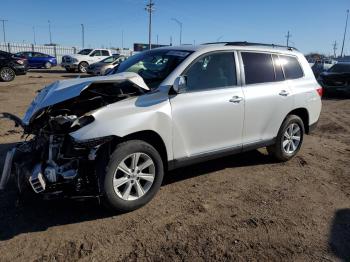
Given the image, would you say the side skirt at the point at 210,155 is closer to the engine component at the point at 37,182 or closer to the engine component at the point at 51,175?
the engine component at the point at 51,175

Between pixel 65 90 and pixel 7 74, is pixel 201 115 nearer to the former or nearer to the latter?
pixel 65 90

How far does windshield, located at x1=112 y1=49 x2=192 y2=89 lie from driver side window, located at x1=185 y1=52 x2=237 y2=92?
0.22m

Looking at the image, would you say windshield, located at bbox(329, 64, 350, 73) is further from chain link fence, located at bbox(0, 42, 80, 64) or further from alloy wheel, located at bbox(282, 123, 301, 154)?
chain link fence, located at bbox(0, 42, 80, 64)

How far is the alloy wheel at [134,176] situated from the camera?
13.0ft

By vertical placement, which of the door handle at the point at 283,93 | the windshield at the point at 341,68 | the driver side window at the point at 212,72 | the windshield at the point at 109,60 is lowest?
the windshield at the point at 109,60

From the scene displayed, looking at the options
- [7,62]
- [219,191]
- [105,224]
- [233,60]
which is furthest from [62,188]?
[7,62]

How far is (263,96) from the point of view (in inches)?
210

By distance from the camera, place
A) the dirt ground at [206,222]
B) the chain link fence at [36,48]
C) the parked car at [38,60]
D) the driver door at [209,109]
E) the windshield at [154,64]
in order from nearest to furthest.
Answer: the dirt ground at [206,222], the driver door at [209,109], the windshield at [154,64], the parked car at [38,60], the chain link fence at [36,48]

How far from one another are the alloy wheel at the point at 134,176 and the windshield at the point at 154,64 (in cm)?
94

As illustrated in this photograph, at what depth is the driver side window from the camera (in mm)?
4594

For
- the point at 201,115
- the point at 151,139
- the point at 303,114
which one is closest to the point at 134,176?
the point at 151,139

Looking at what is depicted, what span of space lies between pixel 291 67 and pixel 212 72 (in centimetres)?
187

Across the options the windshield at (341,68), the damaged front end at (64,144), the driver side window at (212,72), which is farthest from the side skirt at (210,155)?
the windshield at (341,68)

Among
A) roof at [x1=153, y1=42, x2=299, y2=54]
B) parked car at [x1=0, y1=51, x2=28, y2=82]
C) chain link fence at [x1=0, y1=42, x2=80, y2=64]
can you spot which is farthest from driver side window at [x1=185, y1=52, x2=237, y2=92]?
chain link fence at [x1=0, y1=42, x2=80, y2=64]
